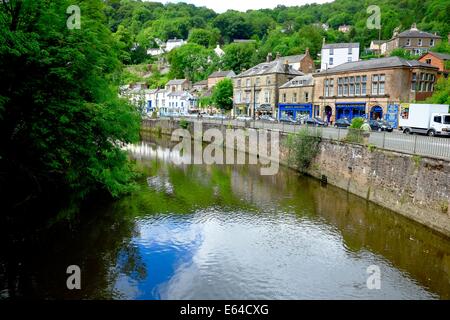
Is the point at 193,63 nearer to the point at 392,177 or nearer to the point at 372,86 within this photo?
the point at 372,86

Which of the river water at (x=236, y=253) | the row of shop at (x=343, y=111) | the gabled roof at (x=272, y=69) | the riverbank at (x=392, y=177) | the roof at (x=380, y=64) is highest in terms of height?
the gabled roof at (x=272, y=69)

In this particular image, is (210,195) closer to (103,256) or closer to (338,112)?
(103,256)

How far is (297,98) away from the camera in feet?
185

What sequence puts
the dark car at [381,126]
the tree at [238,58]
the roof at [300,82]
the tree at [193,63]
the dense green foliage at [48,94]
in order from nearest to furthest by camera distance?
the dense green foliage at [48,94] → the dark car at [381,126] → the roof at [300,82] → the tree at [238,58] → the tree at [193,63]

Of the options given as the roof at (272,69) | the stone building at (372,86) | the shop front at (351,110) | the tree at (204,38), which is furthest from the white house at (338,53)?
the tree at (204,38)

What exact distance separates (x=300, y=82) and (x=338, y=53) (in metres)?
28.8

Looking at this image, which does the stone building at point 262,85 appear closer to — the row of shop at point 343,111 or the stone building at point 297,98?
the stone building at point 297,98

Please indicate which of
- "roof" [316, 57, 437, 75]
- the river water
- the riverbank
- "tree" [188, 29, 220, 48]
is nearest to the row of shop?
"roof" [316, 57, 437, 75]

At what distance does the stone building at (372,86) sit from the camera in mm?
42719

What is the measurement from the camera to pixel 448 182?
52.3 feet

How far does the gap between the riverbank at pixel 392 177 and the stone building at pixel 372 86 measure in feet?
66.8

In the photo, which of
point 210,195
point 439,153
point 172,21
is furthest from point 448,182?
point 172,21
